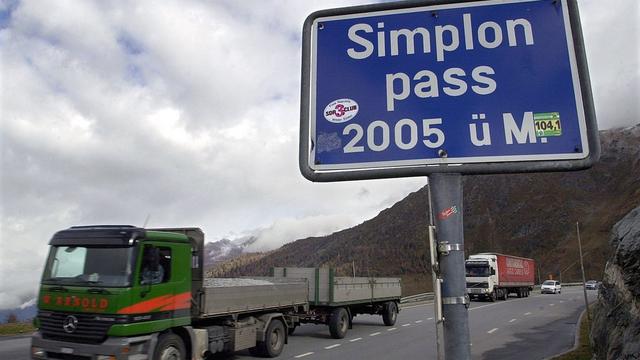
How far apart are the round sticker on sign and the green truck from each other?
8.13 metres

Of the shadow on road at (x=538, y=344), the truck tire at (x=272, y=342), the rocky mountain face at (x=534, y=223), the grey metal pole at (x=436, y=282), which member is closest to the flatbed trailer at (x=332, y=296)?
the truck tire at (x=272, y=342)

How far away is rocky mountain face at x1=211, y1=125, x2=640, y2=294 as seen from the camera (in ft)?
371

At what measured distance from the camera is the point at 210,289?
11750mm

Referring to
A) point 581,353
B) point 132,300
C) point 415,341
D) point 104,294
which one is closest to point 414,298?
point 415,341

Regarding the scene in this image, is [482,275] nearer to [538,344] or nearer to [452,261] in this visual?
[538,344]

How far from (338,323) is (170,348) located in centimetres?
855

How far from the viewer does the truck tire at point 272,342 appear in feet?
44.6

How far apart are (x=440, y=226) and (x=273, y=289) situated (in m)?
12.9

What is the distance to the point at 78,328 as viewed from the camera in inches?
364

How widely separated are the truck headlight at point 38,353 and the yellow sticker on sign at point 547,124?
10340 millimetres

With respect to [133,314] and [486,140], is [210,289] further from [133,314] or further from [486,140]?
[486,140]

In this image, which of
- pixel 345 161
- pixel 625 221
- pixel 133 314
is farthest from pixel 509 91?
pixel 133 314

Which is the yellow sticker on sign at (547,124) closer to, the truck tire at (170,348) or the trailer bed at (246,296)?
the truck tire at (170,348)

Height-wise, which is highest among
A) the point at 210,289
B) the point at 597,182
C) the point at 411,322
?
the point at 597,182
